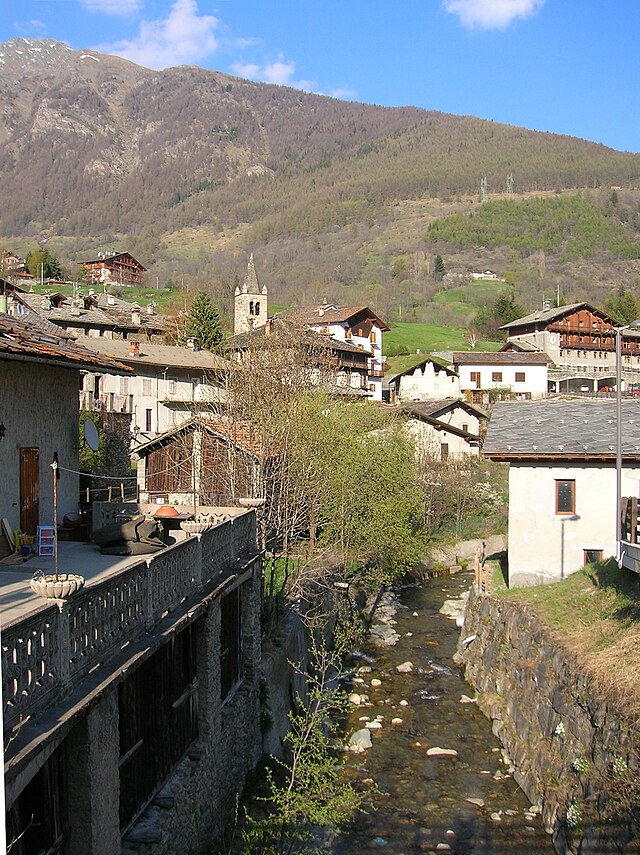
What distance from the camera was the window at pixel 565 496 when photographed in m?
25.8

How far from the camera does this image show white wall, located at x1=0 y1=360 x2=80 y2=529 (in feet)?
44.9

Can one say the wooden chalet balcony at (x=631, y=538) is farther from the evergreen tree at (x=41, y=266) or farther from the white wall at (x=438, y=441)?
the evergreen tree at (x=41, y=266)

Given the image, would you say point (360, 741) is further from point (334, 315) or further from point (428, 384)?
point (334, 315)

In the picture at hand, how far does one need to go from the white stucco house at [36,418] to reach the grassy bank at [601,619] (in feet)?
36.8

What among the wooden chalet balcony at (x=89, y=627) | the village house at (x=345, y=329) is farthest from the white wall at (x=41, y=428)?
the village house at (x=345, y=329)

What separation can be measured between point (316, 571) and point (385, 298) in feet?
352

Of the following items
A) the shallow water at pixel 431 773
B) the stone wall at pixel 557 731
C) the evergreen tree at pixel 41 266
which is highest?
the evergreen tree at pixel 41 266

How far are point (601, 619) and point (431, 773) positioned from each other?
5461 mm

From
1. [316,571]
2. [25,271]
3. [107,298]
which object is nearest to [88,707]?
[316,571]

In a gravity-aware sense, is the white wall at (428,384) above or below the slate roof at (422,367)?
below

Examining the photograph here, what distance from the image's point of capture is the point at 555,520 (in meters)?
25.9

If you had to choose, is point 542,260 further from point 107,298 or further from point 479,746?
point 479,746

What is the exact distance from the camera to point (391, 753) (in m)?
19.8

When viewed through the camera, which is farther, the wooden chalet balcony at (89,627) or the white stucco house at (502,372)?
the white stucco house at (502,372)
